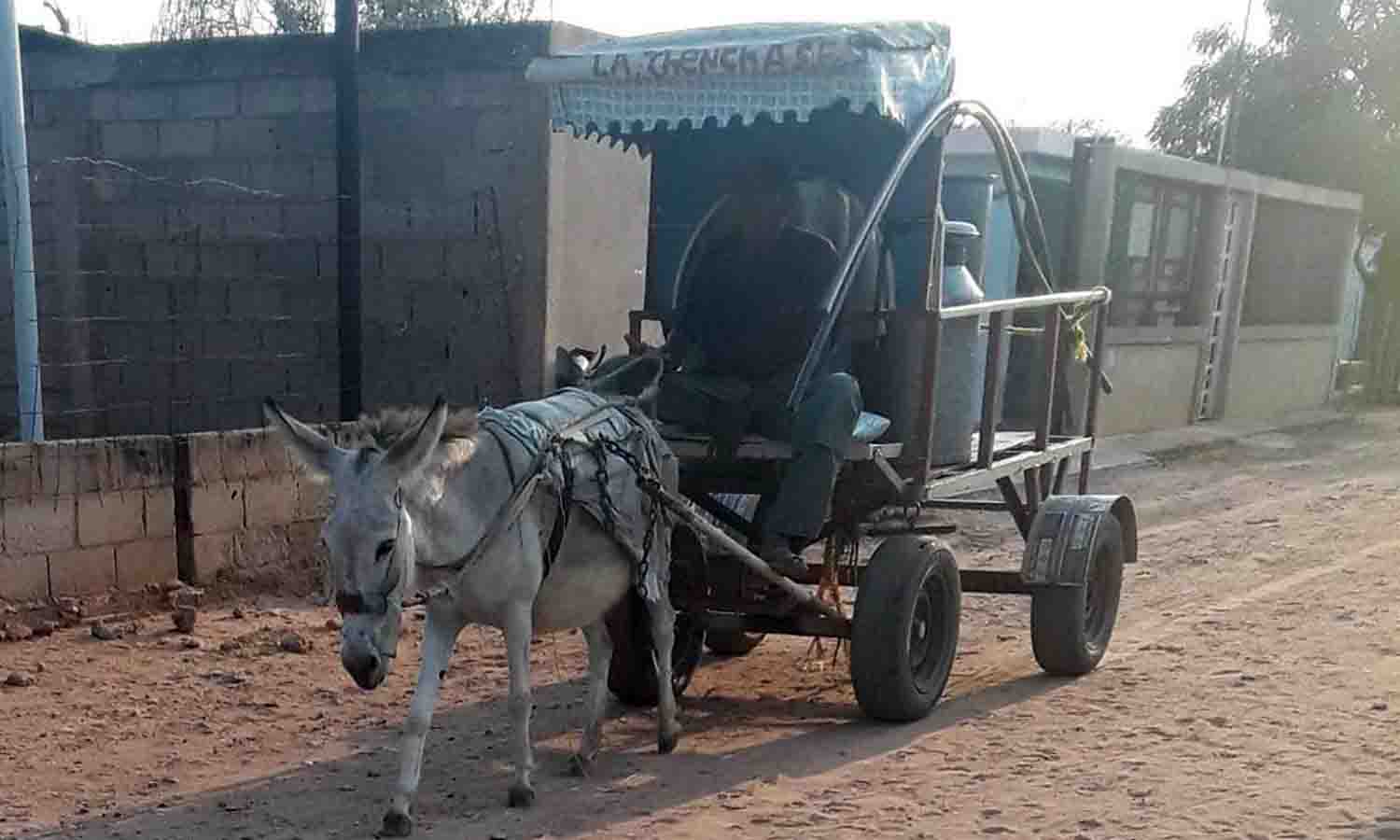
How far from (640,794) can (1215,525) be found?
7825mm

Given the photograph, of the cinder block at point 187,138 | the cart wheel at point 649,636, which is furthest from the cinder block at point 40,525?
the cinder block at point 187,138

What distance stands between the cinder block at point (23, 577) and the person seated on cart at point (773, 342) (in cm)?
332

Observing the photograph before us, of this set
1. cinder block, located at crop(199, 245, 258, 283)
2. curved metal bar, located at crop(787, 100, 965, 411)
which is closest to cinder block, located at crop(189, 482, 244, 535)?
cinder block, located at crop(199, 245, 258, 283)

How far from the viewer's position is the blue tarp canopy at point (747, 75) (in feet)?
17.4

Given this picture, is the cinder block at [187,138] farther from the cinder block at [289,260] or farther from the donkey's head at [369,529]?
the donkey's head at [369,529]

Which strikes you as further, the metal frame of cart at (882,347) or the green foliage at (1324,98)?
the green foliage at (1324,98)

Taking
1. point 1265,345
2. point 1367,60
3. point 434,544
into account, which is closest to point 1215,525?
point 434,544

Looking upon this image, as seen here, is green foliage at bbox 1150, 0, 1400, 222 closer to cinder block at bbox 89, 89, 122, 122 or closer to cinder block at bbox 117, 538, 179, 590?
cinder block at bbox 89, 89, 122, 122

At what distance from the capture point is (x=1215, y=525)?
11.2 metres

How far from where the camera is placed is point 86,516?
6.84 metres

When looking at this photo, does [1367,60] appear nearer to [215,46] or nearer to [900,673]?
[215,46]

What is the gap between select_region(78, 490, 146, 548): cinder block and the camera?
684cm

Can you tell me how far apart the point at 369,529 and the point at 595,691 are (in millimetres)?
1687

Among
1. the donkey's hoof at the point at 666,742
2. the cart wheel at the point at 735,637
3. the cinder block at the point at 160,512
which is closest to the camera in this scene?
the donkey's hoof at the point at 666,742
